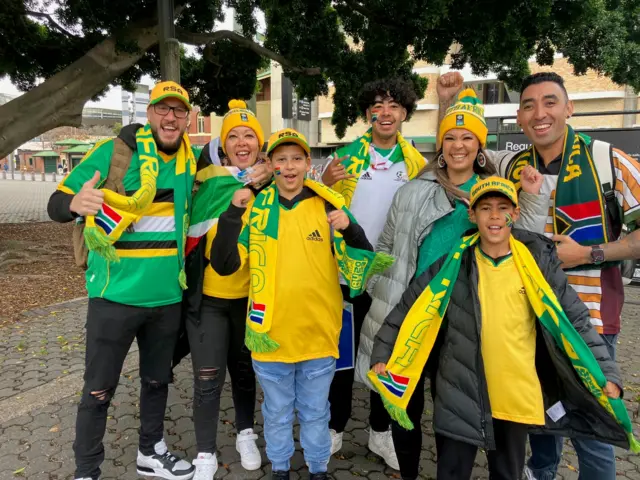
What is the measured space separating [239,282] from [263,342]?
45cm

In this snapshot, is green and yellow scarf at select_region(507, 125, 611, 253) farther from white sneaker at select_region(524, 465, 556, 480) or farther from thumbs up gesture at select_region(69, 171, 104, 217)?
thumbs up gesture at select_region(69, 171, 104, 217)

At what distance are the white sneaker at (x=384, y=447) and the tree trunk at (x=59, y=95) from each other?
7564mm

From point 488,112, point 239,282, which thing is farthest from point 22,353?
point 488,112

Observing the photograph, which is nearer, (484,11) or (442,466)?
(442,466)

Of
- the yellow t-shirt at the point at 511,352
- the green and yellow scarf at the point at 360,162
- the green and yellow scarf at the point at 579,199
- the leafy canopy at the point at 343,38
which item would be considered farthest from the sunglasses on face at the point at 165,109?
the leafy canopy at the point at 343,38

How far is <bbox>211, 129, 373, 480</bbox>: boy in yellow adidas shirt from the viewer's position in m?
2.44

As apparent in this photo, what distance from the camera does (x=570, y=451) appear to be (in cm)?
332

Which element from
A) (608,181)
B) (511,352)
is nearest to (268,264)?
(511,352)

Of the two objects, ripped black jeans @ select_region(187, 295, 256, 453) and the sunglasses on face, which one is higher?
the sunglasses on face

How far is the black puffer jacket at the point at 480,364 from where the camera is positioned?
213 centimetres

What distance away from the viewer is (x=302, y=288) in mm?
2449

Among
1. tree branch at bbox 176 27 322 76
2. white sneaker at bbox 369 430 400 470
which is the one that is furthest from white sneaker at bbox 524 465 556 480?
tree branch at bbox 176 27 322 76

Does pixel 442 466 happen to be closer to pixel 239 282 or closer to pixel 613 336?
pixel 613 336

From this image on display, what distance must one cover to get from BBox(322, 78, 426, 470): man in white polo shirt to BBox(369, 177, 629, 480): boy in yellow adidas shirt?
686 millimetres
